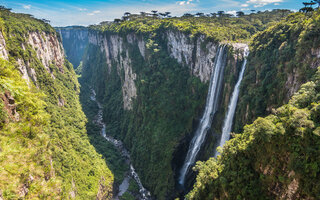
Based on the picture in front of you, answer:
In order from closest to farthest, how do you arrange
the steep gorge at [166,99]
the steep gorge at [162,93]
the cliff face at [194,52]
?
the steep gorge at [166,99] < the steep gorge at [162,93] < the cliff face at [194,52]

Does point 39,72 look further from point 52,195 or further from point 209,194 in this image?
point 209,194

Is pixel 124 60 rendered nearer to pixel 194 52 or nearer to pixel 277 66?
pixel 194 52

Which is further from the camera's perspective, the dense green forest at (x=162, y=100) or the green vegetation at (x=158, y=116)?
the green vegetation at (x=158, y=116)

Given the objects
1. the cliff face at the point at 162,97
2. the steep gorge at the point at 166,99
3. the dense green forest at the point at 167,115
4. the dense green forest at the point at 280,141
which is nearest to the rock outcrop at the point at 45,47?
the dense green forest at the point at 167,115

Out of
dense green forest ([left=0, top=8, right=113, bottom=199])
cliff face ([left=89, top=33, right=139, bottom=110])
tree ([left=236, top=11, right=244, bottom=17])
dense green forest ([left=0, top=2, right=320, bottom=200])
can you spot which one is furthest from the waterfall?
tree ([left=236, top=11, right=244, bottom=17])

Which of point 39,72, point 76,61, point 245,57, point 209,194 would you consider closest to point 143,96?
point 39,72

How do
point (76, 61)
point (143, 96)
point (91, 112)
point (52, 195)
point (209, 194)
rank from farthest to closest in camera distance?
point (76, 61), point (91, 112), point (143, 96), point (209, 194), point (52, 195)

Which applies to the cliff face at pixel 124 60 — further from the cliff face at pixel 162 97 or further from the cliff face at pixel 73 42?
the cliff face at pixel 73 42
